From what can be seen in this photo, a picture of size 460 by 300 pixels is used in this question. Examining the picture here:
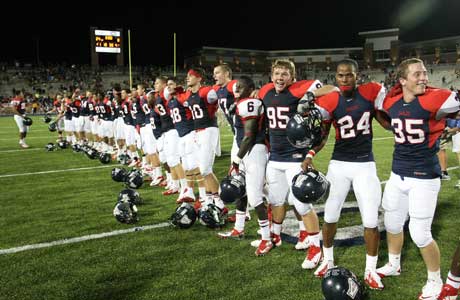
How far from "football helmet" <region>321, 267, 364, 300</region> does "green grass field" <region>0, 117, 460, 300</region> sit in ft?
1.32

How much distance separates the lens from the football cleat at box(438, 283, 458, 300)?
335 centimetres

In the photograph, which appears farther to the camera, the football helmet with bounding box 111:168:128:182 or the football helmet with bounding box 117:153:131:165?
the football helmet with bounding box 117:153:131:165

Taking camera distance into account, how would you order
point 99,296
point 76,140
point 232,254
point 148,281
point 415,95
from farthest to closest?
point 76,140, point 232,254, point 148,281, point 99,296, point 415,95

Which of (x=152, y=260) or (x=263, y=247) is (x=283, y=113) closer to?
(x=263, y=247)

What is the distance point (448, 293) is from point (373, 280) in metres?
0.66

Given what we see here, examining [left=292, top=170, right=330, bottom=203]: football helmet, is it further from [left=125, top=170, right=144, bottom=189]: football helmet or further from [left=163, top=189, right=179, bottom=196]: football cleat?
[left=125, top=170, right=144, bottom=189]: football helmet

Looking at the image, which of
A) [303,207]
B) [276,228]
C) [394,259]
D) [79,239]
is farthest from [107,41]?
[394,259]

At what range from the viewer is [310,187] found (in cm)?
371

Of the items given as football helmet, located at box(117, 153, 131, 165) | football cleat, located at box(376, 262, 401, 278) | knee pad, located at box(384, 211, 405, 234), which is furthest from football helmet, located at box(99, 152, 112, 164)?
knee pad, located at box(384, 211, 405, 234)

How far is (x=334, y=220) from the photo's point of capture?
3982mm

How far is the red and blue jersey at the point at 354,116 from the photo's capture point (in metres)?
3.84

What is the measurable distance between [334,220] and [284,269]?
81cm

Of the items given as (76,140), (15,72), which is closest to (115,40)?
(15,72)

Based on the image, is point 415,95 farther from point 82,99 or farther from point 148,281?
Answer: point 82,99
